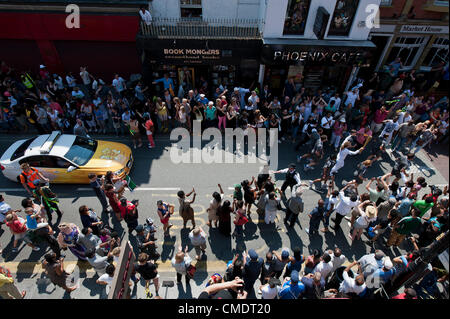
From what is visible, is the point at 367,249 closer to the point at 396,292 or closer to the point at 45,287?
the point at 396,292

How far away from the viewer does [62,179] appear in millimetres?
9664

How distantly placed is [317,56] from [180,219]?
1022 centimetres

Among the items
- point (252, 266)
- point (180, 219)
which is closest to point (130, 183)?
point (180, 219)

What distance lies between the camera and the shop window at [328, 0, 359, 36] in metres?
12.7

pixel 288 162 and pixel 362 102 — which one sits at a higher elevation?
pixel 362 102

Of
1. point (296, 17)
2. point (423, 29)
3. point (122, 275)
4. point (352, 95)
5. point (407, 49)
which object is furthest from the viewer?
point (407, 49)

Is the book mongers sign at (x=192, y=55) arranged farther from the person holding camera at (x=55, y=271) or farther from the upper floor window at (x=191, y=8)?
the person holding camera at (x=55, y=271)

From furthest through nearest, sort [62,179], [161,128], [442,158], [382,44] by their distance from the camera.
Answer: [382,44] < [161,128] < [442,158] < [62,179]

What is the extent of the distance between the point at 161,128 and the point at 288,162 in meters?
5.90

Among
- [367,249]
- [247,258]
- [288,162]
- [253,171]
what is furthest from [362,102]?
→ [247,258]

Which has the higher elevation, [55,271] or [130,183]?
[55,271]

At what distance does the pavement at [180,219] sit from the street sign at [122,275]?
214 cm

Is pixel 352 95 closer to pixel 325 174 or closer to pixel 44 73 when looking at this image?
pixel 325 174

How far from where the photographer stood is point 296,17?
42.9 ft
